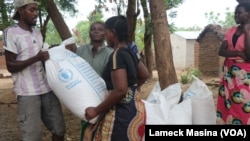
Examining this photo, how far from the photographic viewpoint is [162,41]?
3.61m

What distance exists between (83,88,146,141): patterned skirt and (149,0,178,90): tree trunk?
4.67 ft

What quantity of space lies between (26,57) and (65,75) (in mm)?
503

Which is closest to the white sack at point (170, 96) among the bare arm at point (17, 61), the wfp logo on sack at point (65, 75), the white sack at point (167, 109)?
the white sack at point (167, 109)

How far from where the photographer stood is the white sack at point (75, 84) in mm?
2283

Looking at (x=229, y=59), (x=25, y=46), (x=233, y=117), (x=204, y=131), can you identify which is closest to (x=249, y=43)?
(x=229, y=59)

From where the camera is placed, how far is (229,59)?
3010mm

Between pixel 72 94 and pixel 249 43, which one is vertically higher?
pixel 249 43

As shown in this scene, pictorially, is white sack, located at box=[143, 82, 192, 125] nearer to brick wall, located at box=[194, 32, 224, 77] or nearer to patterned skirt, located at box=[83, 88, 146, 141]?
patterned skirt, located at box=[83, 88, 146, 141]

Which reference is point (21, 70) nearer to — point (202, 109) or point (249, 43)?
point (202, 109)

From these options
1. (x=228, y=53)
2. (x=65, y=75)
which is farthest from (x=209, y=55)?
(x=65, y=75)

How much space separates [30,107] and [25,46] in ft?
1.55

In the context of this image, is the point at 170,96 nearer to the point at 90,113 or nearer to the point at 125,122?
the point at 125,122

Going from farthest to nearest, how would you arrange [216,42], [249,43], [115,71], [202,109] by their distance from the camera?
[216,42] < [249,43] < [202,109] < [115,71]

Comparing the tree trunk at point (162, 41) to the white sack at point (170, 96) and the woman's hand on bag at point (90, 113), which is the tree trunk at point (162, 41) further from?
the woman's hand on bag at point (90, 113)
